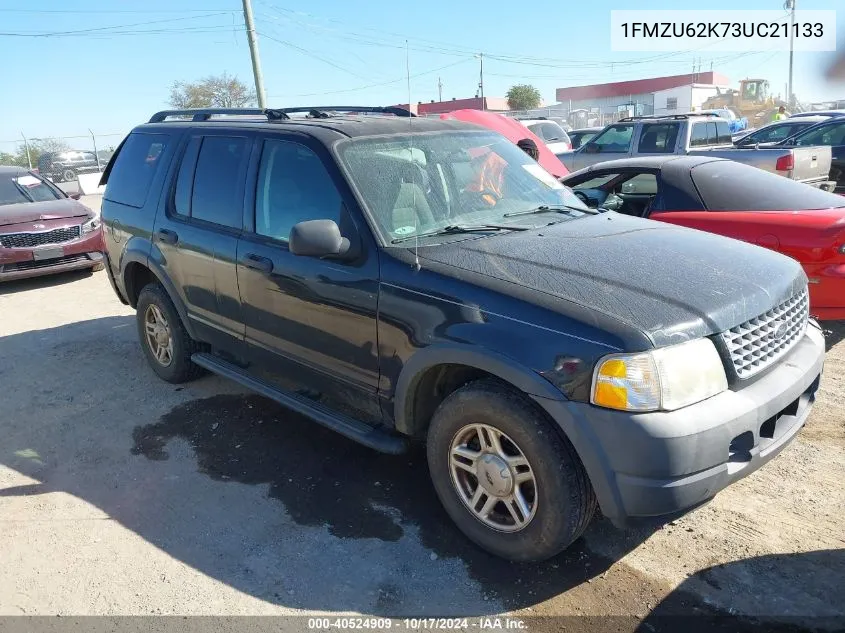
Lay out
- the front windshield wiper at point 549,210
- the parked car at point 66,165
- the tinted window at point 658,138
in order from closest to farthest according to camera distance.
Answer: the front windshield wiper at point 549,210
the tinted window at point 658,138
the parked car at point 66,165

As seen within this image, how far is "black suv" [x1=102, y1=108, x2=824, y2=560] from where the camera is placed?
2.49m

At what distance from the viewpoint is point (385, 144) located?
12.0ft

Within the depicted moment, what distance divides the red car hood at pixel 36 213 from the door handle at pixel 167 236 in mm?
5388

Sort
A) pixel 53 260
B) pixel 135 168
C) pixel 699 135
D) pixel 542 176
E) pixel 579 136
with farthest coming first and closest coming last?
pixel 579 136, pixel 699 135, pixel 53 260, pixel 135 168, pixel 542 176

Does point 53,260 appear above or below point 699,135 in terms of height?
below

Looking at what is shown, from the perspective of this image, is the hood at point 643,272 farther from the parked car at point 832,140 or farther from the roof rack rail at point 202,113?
the parked car at point 832,140

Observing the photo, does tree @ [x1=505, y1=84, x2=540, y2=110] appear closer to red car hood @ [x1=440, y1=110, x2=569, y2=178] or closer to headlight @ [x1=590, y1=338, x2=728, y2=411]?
red car hood @ [x1=440, y1=110, x2=569, y2=178]

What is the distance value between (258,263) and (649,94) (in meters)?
55.4

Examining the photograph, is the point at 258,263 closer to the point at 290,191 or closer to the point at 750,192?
the point at 290,191

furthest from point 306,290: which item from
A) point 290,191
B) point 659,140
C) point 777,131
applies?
point 777,131

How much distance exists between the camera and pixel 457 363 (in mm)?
2846

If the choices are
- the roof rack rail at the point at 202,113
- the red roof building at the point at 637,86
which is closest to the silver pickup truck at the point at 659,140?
the roof rack rail at the point at 202,113

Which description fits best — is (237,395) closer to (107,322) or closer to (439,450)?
(439,450)

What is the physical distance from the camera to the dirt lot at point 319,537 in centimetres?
277
